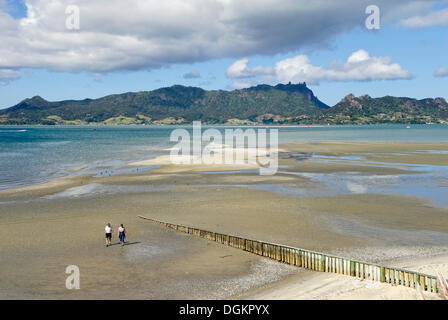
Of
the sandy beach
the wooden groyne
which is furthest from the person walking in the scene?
the wooden groyne

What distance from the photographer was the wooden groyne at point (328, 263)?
17.4 meters

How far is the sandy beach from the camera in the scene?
19.2 meters

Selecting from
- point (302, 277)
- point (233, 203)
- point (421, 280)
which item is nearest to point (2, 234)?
point (233, 203)

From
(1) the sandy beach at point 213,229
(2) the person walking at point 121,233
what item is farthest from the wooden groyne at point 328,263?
(2) the person walking at point 121,233

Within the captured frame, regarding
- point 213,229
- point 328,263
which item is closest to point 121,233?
point 213,229

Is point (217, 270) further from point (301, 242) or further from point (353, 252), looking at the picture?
point (353, 252)

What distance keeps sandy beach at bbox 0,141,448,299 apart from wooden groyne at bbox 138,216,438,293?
1.81ft

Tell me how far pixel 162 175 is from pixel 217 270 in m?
39.1

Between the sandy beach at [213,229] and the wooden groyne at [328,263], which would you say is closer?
the wooden groyne at [328,263]

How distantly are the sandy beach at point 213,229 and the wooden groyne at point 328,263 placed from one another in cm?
55

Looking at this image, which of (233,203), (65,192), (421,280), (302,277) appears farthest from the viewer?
(65,192)

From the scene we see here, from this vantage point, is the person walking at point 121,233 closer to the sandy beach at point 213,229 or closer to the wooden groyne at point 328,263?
the sandy beach at point 213,229

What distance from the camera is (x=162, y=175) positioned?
59.5 m

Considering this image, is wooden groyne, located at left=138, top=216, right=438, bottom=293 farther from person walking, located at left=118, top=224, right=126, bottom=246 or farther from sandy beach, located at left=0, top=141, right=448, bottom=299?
person walking, located at left=118, top=224, right=126, bottom=246
